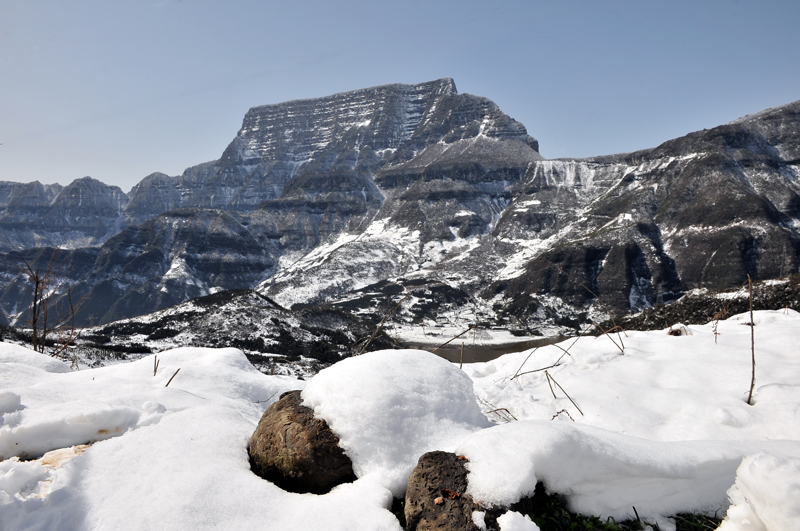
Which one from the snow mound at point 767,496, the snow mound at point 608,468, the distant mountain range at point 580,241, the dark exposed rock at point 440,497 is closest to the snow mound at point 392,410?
the dark exposed rock at point 440,497

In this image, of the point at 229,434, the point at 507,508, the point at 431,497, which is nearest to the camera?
the point at 507,508

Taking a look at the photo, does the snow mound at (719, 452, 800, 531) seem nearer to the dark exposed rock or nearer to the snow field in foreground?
the snow field in foreground

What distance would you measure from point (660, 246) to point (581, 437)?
489ft

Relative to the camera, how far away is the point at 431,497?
273 centimetres

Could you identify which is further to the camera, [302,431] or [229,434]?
[229,434]

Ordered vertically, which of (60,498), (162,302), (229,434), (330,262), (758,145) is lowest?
(162,302)

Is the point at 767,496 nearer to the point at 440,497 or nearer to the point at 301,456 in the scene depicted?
the point at 440,497

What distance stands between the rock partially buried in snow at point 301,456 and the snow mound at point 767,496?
8.35 feet

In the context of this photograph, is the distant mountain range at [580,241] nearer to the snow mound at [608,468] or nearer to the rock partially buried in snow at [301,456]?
the rock partially buried in snow at [301,456]

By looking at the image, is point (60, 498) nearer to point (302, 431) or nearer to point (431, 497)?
A: point (302, 431)

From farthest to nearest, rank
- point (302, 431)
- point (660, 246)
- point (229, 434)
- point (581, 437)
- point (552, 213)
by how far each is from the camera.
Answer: point (552, 213) < point (660, 246) < point (229, 434) < point (302, 431) < point (581, 437)

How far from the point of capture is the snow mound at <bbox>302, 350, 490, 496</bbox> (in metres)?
3.23

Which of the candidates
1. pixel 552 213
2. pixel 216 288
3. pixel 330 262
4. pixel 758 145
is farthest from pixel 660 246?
pixel 216 288

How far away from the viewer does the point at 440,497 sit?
2703 millimetres
